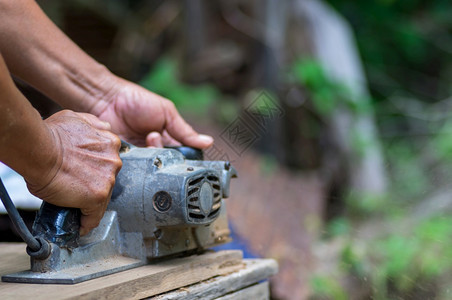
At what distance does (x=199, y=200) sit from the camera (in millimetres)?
1302

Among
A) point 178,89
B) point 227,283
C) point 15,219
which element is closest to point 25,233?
Answer: point 15,219

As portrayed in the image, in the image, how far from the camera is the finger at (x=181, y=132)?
186 cm

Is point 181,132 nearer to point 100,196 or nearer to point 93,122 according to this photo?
point 93,122

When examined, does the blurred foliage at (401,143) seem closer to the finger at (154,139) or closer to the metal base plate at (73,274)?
the finger at (154,139)

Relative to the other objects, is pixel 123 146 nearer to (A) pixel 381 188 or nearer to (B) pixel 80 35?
(A) pixel 381 188

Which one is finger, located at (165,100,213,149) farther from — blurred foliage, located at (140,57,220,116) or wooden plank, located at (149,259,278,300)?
blurred foliage, located at (140,57,220,116)

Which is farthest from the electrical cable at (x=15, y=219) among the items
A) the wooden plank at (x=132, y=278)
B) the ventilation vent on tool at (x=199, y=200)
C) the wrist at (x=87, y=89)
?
the wrist at (x=87, y=89)

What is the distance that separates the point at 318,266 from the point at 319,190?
1336mm

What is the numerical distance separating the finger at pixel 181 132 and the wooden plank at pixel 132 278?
1.35 feet

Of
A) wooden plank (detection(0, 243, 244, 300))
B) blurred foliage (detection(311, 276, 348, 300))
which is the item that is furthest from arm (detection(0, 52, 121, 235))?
blurred foliage (detection(311, 276, 348, 300))

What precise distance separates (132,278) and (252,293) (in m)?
0.48

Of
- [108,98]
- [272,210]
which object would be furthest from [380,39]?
[108,98]

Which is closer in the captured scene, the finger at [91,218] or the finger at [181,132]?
the finger at [91,218]

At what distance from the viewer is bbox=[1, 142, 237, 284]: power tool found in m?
1.20
